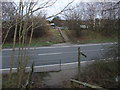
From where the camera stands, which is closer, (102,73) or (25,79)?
(25,79)

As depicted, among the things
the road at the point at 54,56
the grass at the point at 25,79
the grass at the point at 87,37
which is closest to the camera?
the grass at the point at 25,79

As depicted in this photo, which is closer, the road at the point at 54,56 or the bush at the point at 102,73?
the bush at the point at 102,73

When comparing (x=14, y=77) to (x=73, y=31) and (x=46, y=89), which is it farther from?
(x=73, y=31)

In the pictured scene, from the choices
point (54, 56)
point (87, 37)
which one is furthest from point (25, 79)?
point (87, 37)

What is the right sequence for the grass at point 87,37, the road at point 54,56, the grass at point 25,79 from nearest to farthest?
the grass at point 25,79
the road at point 54,56
the grass at point 87,37

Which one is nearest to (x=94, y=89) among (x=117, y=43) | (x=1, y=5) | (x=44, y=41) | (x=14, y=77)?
(x=117, y=43)

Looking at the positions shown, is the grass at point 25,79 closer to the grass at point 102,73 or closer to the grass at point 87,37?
the grass at point 102,73

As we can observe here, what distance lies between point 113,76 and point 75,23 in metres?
13.2

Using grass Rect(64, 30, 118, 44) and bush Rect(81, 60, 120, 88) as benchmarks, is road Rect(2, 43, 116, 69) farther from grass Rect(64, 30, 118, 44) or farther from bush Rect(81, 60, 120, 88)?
grass Rect(64, 30, 118, 44)

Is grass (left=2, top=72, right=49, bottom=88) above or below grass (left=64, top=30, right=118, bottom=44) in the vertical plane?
below

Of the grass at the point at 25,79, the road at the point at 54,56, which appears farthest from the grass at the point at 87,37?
the grass at the point at 25,79

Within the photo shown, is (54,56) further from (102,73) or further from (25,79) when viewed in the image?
(25,79)

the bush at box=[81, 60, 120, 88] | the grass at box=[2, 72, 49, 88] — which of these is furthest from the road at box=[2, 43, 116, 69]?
the grass at box=[2, 72, 49, 88]

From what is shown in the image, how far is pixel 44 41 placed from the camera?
15570mm
